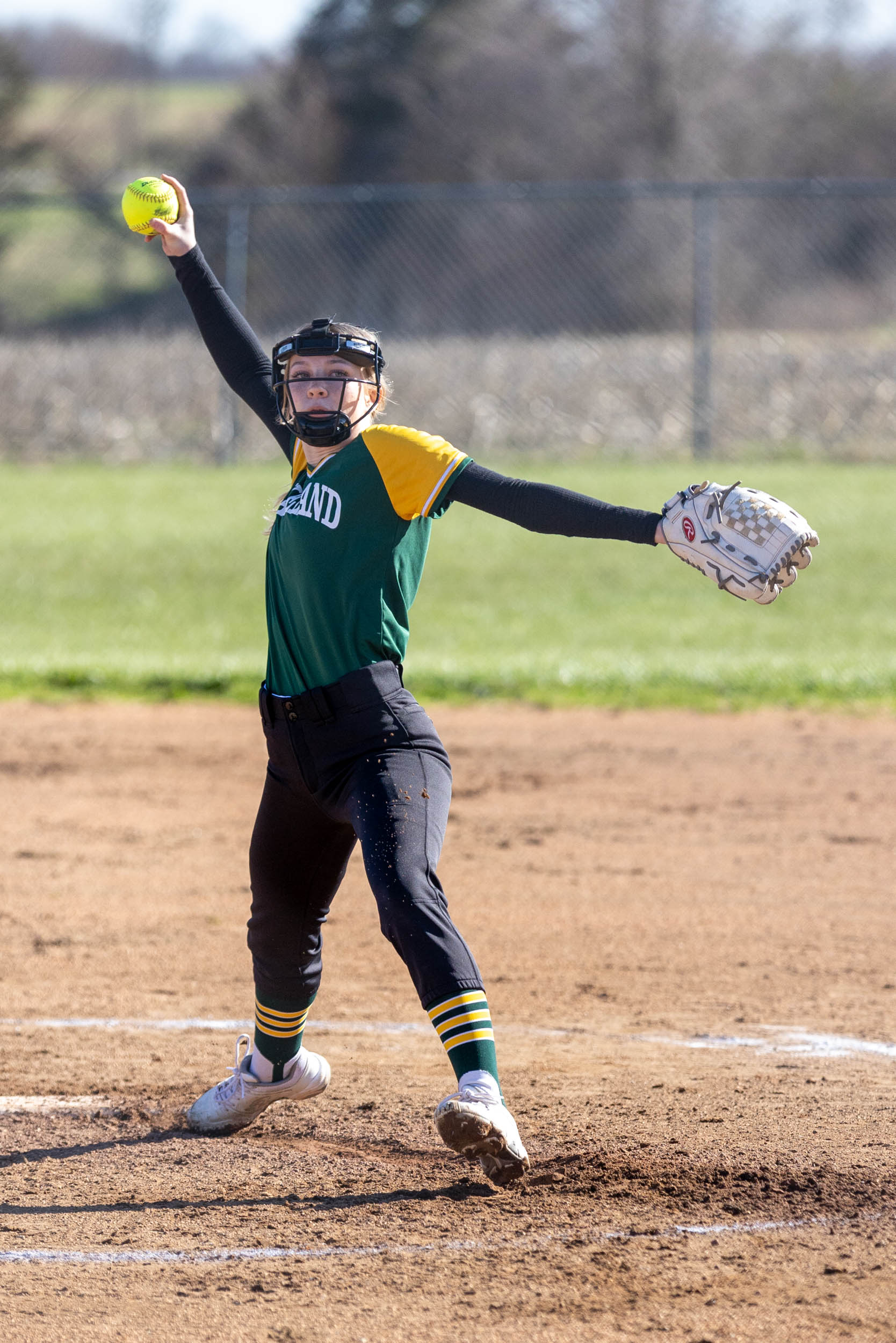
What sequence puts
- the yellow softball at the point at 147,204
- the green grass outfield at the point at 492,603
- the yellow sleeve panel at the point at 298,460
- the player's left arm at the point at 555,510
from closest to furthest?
the player's left arm at the point at 555,510 < the yellow sleeve panel at the point at 298,460 < the yellow softball at the point at 147,204 < the green grass outfield at the point at 492,603

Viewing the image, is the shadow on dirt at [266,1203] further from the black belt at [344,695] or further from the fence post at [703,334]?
the fence post at [703,334]

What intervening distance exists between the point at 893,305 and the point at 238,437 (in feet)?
38.7

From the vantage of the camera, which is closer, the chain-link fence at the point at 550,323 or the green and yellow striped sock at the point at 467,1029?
the green and yellow striped sock at the point at 467,1029

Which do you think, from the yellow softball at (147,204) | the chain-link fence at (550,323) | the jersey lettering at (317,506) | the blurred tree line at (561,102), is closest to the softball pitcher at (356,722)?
the jersey lettering at (317,506)

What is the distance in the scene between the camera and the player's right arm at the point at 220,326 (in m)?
3.84

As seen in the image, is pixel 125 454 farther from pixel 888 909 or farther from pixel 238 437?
pixel 888 909

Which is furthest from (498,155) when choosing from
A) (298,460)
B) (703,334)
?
(298,460)

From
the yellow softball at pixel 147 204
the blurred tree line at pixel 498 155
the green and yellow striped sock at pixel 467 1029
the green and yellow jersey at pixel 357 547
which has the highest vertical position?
the blurred tree line at pixel 498 155

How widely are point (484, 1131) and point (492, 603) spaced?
8344 mm

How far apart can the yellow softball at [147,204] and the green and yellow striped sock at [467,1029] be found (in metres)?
2.13

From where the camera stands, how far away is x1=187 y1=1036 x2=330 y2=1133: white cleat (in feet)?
11.8

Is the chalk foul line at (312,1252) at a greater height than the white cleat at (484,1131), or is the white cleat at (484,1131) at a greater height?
the white cleat at (484,1131)

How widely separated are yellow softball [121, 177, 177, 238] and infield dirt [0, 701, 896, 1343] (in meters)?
2.21

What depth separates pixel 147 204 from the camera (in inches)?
155
